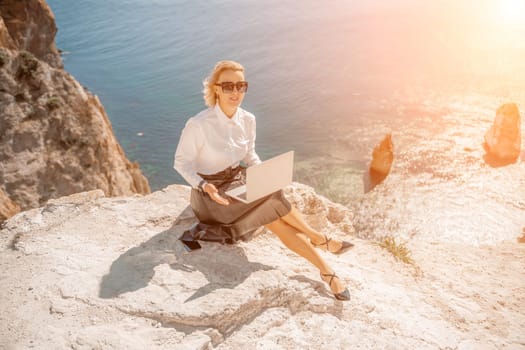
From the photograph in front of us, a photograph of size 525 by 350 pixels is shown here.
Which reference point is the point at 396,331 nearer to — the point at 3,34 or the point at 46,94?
the point at 46,94

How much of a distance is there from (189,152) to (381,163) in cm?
4318

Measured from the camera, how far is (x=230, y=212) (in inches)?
206

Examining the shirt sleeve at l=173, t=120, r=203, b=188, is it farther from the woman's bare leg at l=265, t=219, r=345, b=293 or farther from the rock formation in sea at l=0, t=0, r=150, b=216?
the rock formation in sea at l=0, t=0, r=150, b=216

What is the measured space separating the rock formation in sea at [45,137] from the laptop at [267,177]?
11.3 meters

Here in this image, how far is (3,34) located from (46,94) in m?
5.28

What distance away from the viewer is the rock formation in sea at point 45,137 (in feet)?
44.1

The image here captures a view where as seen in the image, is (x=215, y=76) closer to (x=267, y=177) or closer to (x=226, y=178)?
(x=226, y=178)

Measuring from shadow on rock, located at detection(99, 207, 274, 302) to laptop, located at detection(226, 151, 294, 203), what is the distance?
92cm

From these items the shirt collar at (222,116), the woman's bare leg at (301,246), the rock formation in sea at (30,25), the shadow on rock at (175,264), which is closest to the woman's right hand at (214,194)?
the woman's bare leg at (301,246)

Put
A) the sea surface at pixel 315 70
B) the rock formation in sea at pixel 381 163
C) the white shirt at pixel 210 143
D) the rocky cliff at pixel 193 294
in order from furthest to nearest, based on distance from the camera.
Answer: the sea surface at pixel 315 70, the rock formation in sea at pixel 381 163, the white shirt at pixel 210 143, the rocky cliff at pixel 193 294

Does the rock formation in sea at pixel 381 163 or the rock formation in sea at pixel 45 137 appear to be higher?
the rock formation in sea at pixel 45 137

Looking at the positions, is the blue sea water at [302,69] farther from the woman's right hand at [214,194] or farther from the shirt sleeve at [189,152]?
the woman's right hand at [214,194]

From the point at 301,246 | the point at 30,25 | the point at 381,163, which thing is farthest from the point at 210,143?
the point at 381,163

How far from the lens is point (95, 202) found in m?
6.60
